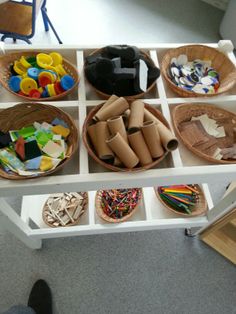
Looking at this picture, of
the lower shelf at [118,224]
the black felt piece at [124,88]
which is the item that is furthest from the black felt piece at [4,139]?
the lower shelf at [118,224]

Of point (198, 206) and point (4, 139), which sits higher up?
point (4, 139)

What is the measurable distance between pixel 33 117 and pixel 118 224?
0.58 meters

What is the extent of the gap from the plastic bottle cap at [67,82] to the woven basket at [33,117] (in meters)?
0.12

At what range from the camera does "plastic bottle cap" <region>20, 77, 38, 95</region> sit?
2.90 ft

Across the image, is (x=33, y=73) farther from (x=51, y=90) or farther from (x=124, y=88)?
(x=124, y=88)

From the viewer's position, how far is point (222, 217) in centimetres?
114

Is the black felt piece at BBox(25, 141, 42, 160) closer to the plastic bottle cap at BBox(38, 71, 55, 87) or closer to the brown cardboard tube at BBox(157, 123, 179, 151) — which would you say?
the plastic bottle cap at BBox(38, 71, 55, 87)

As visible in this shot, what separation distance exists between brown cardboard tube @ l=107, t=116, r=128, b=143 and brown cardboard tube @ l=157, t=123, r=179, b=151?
0.10 meters

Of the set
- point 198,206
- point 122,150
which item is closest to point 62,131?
point 122,150

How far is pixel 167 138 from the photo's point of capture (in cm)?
75

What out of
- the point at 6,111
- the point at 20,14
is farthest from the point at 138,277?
the point at 20,14

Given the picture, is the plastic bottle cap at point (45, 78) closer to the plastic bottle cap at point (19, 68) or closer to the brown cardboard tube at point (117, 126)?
the plastic bottle cap at point (19, 68)

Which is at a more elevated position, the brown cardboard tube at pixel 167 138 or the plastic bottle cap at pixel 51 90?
the brown cardboard tube at pixel 167 138

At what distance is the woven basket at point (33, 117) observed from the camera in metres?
0.82
